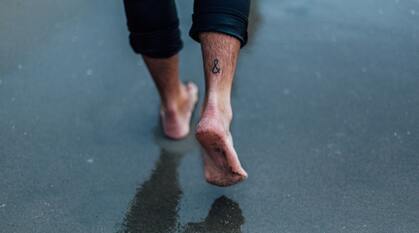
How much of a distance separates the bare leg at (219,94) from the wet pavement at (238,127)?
10.7 inches

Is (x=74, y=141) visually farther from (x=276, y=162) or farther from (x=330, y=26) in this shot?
(x=330, y=26)

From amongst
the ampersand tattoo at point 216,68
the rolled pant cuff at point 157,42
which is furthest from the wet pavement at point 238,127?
the ampersand tattoo at point 216,68

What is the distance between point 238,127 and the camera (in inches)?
80.6

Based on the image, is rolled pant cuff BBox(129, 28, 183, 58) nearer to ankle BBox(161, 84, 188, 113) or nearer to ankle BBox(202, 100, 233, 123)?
ankle BBox(161, 84, 188, 113)

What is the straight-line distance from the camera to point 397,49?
2342mm

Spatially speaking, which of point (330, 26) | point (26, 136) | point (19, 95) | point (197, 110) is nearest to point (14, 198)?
point (26, 136)

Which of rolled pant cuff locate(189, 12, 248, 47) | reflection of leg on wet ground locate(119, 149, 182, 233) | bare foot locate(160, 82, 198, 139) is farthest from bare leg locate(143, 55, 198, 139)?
rolled pant cuff locate(189, 12, 248, 47)

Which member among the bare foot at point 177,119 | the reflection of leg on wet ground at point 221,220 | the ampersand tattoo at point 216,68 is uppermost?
the ampersand tattoo at point 216,68

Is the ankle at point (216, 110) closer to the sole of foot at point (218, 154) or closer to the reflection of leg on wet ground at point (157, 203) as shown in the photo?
the sole of foot at point (218, 154)

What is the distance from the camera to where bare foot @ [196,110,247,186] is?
4.67 ft

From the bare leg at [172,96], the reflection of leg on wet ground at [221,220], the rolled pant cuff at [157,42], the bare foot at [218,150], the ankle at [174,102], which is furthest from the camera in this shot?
the ankle at [174,102]

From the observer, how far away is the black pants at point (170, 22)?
1.48 meters

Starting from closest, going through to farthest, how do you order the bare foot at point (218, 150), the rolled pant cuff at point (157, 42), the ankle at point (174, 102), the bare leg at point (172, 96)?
1. the bare foot at point (218, 150)
2. the rolled pant cuff at point (157, 42)
3. the bare leg at point (172, 96)
4. the ankle at point (174, 102)

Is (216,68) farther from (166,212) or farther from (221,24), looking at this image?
(166,212)
